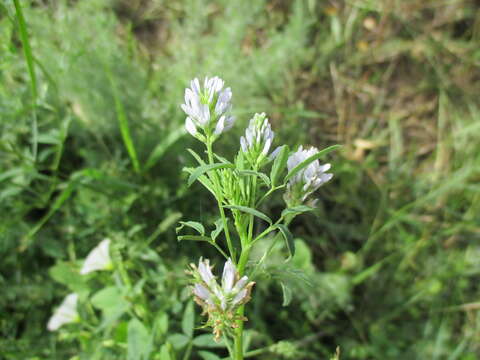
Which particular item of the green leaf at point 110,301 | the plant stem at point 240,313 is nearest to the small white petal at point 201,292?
the plant stem at point 240,313

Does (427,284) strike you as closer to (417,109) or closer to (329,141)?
(329,141)

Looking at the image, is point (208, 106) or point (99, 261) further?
point (99, 261)

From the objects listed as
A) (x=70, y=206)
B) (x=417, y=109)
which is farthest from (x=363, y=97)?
(x=70, y=206)

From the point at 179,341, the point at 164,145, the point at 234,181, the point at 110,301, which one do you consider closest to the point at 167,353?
the point at 179,341

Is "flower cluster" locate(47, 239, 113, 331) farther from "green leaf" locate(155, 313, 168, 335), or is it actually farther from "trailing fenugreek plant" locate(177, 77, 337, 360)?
"trailing fenugreek plant" locate(177, 77, 337, 360)

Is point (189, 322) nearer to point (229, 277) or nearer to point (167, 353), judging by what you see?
point (167, 353)

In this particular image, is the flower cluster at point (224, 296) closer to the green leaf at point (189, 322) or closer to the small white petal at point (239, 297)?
the small white petal at point (239, 297)

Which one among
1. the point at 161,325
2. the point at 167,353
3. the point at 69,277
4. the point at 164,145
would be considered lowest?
the point at 167,353
